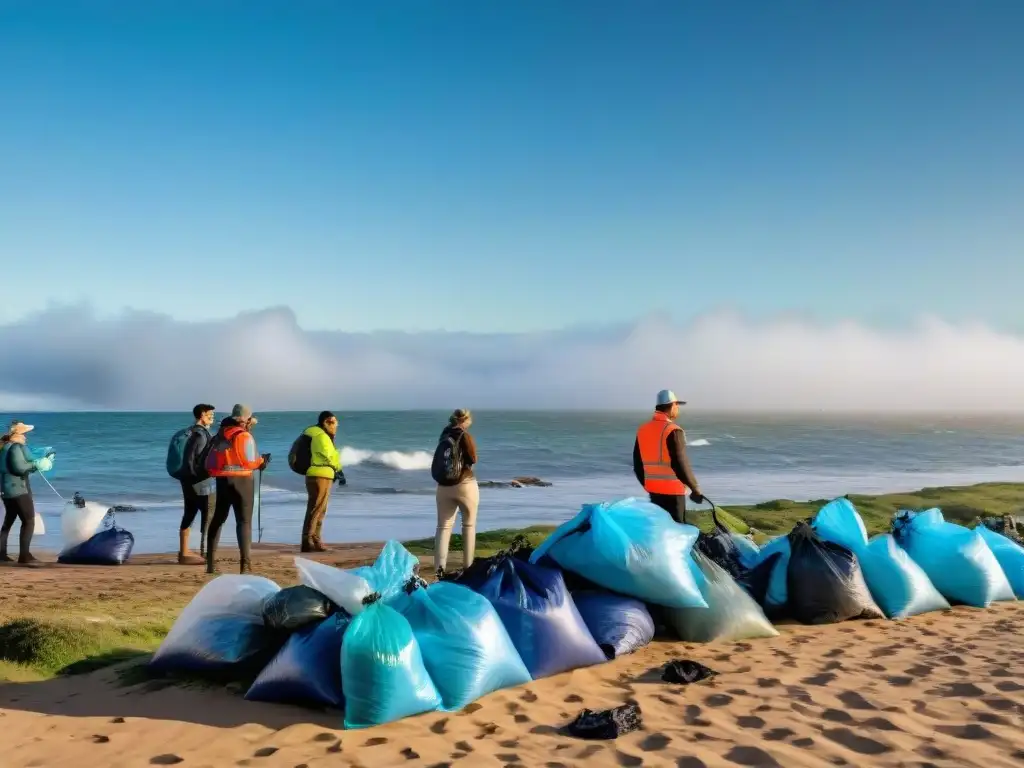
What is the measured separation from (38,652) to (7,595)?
2.71 metres

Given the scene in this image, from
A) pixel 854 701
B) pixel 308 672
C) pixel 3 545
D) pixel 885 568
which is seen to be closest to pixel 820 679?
pixel 854 701

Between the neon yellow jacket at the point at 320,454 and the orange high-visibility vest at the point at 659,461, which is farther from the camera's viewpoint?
the neon yellow jacket at the point at 320,454

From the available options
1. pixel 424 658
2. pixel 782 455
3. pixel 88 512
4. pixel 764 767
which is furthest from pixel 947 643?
pixel 782 455

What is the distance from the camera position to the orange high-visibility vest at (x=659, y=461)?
603 cm

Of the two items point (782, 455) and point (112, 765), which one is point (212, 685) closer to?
point (112, 765)

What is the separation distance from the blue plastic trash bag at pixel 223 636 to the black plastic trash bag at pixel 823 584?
3.23 meters

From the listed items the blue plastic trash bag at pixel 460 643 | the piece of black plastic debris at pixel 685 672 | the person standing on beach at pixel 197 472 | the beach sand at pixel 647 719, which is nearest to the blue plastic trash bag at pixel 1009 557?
the beach sand at pixel 647 719

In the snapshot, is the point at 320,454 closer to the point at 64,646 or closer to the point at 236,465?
the point at 236,465

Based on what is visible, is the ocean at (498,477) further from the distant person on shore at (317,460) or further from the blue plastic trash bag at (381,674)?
the blue plastic trash bag at (381,674)

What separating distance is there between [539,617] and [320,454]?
5.39 m

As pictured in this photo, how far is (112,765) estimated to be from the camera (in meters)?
3.18

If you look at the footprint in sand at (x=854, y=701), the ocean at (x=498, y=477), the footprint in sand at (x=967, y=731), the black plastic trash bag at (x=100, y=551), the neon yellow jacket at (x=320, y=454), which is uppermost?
the neon yellow jacket at (x=320, y=454)

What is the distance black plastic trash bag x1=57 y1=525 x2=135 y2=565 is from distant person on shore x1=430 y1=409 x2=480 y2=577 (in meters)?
3.97

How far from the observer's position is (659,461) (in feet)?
19.9
